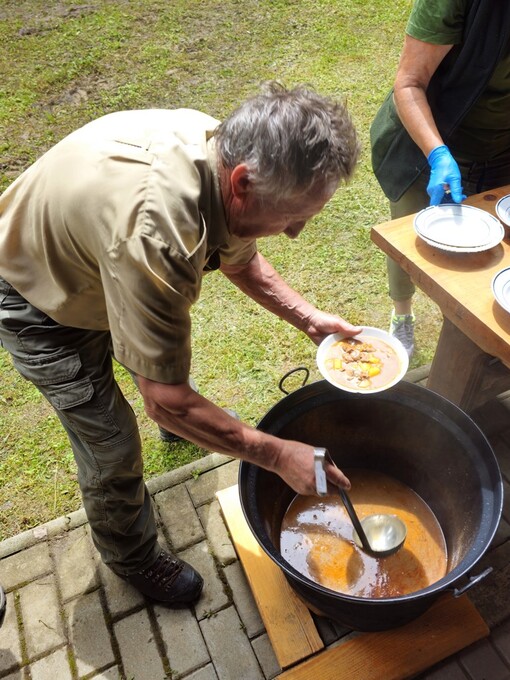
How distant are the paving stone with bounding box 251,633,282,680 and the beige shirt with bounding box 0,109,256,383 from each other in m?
1.41

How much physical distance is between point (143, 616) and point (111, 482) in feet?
2.59

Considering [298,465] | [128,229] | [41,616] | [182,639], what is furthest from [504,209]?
[41,616]

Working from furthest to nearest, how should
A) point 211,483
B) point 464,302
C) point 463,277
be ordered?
point 211,483
point 463,277
point 464,302

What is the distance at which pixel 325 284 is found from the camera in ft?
12.9

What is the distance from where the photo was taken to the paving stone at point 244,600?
7.66ft

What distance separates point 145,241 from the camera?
4.52 ft

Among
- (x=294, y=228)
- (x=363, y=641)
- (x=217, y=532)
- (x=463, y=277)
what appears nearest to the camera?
(x=294, y=228)

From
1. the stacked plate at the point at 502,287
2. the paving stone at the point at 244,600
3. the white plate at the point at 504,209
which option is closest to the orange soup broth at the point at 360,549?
the paving stone at the point at 244,600

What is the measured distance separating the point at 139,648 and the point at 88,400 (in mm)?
1213

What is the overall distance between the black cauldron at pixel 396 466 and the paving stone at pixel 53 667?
104 cm

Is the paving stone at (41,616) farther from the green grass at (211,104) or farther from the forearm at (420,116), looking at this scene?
the forearm at (420,116)

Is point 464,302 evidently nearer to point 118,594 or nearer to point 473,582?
point 473,582

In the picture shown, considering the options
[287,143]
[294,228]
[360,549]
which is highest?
[287,143]

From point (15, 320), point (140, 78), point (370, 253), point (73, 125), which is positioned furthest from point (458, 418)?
point (140, 78)
